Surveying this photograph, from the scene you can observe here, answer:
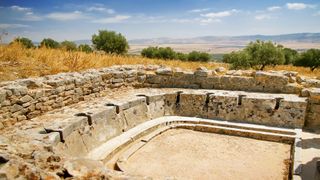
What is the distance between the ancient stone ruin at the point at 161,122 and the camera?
6.15 metres

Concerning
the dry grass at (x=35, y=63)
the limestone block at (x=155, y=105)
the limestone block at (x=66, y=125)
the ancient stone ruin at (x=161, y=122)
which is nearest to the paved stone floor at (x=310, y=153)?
the ancient stone ruin at (x=161, y=122)

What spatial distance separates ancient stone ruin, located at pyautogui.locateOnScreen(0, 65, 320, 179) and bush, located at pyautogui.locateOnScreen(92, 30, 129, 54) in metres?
20.4

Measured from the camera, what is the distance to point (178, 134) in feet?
29.0

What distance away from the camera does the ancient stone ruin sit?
615 cm

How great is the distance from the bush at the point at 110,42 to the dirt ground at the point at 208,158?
23612mm

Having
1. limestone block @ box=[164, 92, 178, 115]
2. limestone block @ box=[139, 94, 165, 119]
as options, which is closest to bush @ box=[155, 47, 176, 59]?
limestone block @ box=[164, 92, 178, 115]

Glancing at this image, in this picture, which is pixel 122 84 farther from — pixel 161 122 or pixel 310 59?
pixel 310 59

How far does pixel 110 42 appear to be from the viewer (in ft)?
104

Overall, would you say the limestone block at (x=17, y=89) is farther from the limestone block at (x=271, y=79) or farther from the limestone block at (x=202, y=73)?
the limestone block at (x=271, y=79)

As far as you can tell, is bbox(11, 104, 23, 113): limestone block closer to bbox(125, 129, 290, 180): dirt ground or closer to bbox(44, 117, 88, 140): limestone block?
bbox(44, 117, 88, 140): limestone block

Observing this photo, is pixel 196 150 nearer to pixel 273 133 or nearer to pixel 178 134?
pixel 178 134

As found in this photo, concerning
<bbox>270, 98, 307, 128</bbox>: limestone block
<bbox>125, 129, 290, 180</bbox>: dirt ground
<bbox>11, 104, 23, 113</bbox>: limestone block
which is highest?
<bbox>11, 104, 23, 113</bbox>: limestone block

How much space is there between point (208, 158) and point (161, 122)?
97.8 inches

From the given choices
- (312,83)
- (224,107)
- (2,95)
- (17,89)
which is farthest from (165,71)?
(2,95)
